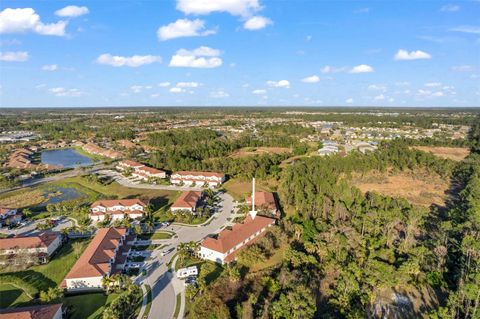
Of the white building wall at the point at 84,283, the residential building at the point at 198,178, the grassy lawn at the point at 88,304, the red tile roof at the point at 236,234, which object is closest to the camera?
the grassy lawn at the point at 88,304

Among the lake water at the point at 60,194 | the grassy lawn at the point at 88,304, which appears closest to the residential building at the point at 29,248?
the grassy lawn at the point at 88,304

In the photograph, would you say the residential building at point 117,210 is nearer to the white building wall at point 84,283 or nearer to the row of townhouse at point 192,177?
the row of townhouse at point 192,177

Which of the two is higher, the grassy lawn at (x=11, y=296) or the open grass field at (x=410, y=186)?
the open grass field at (x=410, y=186)

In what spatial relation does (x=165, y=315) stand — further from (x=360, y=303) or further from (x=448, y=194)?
(x=448, y=194)

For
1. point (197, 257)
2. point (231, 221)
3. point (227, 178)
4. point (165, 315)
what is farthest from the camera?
point (227, 178)

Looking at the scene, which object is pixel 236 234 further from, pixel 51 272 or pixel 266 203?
pixel 51 272

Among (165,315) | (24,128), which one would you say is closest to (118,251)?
(165,315)

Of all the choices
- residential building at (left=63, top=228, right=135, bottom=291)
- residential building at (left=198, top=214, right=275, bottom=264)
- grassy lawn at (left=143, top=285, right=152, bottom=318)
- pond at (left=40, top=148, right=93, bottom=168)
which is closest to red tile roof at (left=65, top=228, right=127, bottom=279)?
residential building at (left=63, top=228, right=135, bottom=291)
